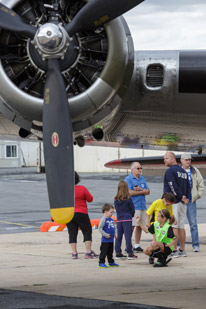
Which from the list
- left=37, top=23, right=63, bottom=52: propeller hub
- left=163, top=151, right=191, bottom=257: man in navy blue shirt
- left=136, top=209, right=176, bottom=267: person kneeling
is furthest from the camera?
left=163, top=151, right=191, bottom=257: man in navy blue shirt

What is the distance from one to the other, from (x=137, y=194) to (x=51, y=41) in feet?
20.2

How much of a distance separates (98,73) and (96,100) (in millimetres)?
340

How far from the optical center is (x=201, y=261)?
12.9m

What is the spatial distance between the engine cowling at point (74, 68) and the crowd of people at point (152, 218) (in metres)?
3.41

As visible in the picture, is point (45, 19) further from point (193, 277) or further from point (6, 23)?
point (193, 277)

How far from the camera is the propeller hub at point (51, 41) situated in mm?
8750

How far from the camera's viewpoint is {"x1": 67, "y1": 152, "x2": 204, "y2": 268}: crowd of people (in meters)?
12.3

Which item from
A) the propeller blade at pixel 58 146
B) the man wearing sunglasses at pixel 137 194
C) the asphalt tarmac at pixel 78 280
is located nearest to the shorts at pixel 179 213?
the asphalt tarmac at pixel 78 280

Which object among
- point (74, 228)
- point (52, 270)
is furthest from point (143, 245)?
point (52, 270)

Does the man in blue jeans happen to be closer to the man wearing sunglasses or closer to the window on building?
the man wearing sunglasses

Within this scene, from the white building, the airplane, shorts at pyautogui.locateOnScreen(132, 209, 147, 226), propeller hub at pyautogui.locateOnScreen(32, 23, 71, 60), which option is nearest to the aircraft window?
the airplane

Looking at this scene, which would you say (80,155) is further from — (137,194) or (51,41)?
(51,41)

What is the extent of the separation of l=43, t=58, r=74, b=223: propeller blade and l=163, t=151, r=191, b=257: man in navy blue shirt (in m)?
4.56

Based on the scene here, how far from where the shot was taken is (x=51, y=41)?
877cm
